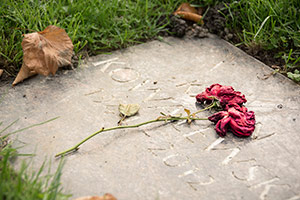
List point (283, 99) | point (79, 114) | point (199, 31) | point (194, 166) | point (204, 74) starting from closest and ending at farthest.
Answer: point (194, 166), point (79, 114), point (283, 99), point (204, 74), point (199, 31)

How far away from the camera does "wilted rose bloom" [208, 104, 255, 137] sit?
2.42m

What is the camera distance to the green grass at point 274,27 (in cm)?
312

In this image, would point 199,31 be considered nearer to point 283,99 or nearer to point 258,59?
point 258,59

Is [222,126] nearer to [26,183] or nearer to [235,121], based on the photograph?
[235,121]

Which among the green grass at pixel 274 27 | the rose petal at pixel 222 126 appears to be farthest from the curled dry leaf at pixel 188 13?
the rose petal at pixel 222 126

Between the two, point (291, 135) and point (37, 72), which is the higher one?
point (37, 72)

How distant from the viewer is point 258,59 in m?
3.20

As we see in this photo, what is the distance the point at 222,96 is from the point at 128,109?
2.11 feet

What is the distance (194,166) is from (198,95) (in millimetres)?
622

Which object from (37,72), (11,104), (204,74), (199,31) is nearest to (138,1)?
(199,31)

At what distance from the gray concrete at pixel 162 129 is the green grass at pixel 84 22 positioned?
0.14 metres

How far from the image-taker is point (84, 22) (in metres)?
3.29

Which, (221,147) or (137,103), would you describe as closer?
(221,147)

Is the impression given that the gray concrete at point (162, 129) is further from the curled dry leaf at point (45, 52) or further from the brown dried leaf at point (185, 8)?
the brown dried leaf at point (185, 8)
